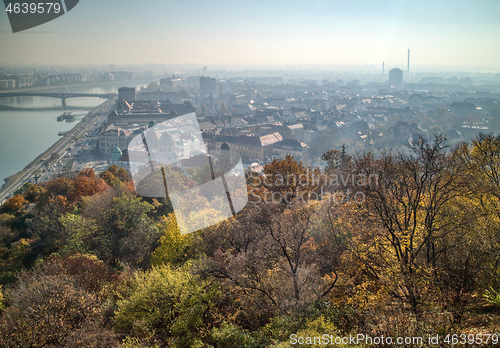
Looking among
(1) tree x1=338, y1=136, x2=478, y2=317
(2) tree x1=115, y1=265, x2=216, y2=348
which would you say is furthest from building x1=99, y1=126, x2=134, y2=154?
(1) tree x1=338, y1=136, x2=478, y2=317

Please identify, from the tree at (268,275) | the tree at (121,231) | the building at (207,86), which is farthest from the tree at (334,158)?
the building at (207,86)

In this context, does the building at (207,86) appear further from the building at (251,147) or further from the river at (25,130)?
the building at (251,147)

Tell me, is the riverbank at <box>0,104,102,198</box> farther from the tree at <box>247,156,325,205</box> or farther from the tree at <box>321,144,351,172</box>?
the tree at <box>321,144,351,172</box>

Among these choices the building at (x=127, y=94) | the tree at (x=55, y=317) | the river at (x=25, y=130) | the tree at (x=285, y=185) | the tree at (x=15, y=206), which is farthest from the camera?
the building at (x=127, y=94)

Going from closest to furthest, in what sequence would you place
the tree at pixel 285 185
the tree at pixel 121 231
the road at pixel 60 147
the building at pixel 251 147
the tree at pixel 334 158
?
the tree at pixel 121 231
the tree at pixel 285 185
the tree at pixel 334 158
the road at pixel 60 147
the building at pixel 251 147

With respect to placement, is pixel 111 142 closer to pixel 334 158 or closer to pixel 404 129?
pixel 334 158

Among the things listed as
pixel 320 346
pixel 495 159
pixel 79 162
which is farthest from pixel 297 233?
pixel 79 162

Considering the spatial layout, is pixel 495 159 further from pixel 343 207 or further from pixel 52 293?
pixel 52 293
